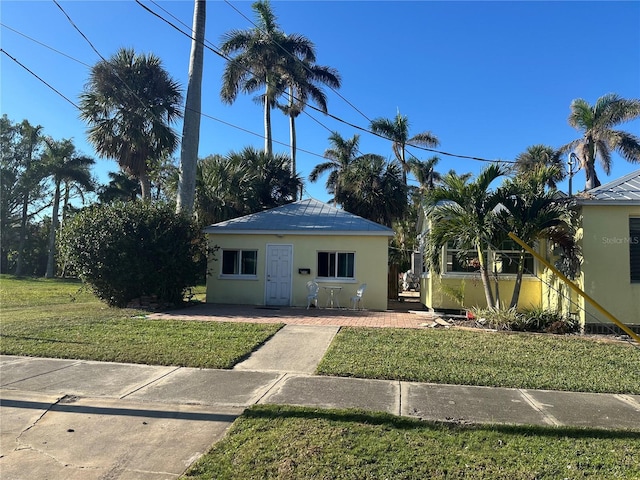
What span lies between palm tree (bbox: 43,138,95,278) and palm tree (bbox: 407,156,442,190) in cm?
2902

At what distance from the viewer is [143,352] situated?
7.59 meters

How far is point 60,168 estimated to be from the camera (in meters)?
37.7

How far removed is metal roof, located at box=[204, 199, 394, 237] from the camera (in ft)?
49.3

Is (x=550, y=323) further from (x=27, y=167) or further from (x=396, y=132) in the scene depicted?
(x=27, y=167)

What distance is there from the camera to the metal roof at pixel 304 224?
15.0 metres

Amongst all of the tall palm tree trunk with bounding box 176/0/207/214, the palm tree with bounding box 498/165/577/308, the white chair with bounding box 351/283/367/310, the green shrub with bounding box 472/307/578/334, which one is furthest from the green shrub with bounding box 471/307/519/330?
the tall palm tree trunk with bounding box 176/0/207/214

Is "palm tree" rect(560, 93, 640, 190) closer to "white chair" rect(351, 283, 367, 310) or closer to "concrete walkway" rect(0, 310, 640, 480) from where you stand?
"white chair" rect(351, 283, 367, 310)

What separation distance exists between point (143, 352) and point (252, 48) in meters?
23.3

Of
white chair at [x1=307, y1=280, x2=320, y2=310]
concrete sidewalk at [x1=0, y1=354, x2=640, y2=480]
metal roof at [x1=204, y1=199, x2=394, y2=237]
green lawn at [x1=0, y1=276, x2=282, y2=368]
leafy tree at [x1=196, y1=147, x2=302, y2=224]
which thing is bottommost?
concrete sidewalk at [x1=0, y1=354, x2=640, y2=480]

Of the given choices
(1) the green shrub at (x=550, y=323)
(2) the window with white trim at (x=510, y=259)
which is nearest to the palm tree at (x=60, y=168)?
(2) the window with white trim at (x=510, y=259)

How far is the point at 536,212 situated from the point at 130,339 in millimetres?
9768

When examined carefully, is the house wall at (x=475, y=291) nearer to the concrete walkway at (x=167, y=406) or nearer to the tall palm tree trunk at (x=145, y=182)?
the concrete walkway at (x=167, y=406)

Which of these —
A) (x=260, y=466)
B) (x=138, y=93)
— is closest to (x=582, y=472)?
(x=260, y=466)

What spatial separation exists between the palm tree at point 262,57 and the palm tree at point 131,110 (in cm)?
503
